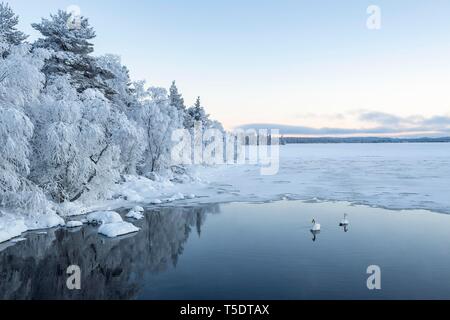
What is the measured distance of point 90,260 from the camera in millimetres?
15695

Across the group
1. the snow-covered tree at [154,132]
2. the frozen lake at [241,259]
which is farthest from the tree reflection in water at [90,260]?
the snow-covered tree at [154,132]

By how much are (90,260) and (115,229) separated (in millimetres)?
3478

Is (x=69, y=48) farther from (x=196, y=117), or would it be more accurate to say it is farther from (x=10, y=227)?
(x=196, y=117)

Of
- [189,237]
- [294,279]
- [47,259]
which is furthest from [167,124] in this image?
[294,279]

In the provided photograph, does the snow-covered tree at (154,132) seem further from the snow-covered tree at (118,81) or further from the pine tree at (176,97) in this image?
the pine tree at (176,97)

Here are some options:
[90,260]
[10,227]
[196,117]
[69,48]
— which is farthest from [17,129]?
[196,117]

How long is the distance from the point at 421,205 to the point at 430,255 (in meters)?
11.5

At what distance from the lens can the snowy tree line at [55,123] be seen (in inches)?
716

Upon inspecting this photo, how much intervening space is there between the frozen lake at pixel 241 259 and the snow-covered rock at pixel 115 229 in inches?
19.9

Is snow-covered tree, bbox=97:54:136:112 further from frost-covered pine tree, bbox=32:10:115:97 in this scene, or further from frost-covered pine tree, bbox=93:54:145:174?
frost-covered pine tree, bbox=32:10:115:97

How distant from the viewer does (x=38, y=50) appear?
845 inches

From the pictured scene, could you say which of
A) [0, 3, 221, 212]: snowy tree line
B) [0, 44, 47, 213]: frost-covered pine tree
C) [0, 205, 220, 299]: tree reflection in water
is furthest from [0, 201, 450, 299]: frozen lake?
[0, 3, 221, 212]: snowy tree line

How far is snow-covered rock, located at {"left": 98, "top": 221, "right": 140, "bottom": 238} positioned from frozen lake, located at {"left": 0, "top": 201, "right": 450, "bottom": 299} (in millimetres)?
505
